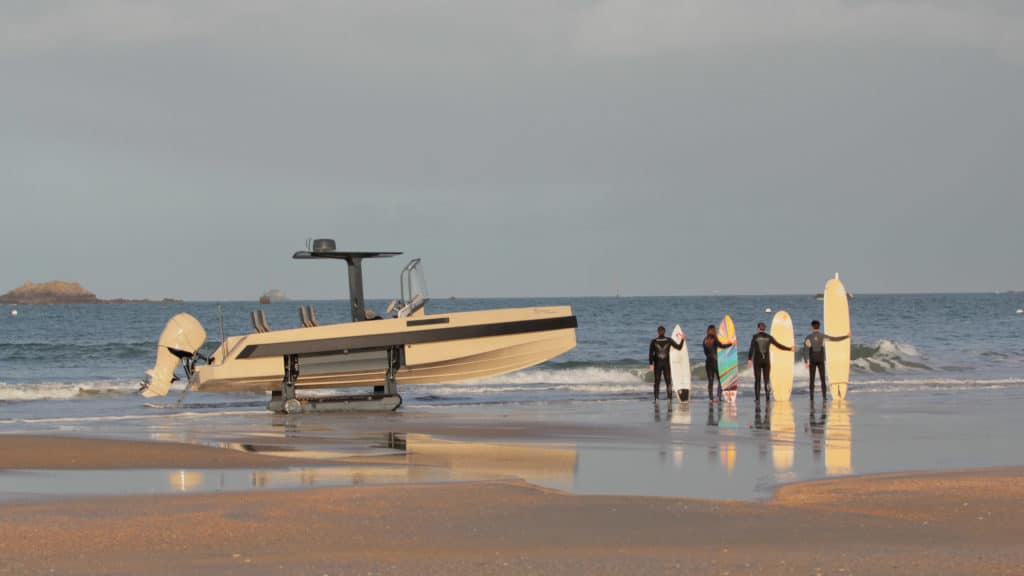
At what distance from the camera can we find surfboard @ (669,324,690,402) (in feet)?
78.0

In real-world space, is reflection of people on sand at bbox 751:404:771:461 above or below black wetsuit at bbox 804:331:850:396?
below

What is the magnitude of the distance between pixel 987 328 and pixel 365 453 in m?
68.2

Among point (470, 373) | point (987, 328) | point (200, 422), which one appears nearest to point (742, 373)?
point (470, 373)

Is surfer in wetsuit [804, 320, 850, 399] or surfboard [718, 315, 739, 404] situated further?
surfboard [718, 315, 739, 404]

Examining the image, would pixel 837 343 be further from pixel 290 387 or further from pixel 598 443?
pixel 290 387

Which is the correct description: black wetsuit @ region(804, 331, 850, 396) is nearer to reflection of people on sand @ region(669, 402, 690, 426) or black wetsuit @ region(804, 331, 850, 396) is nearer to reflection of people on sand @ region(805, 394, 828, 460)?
reflection of people on sand @ region(805, 394, 828, 460)

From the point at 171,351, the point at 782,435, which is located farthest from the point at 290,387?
the point at 782,435

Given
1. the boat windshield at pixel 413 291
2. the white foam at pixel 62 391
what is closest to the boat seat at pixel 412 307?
the boat windshield at pixel 413 291

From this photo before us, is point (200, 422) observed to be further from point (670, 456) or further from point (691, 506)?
point (691, 506)

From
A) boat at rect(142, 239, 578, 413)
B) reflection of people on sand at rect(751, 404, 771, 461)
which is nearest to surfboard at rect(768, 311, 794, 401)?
reflection of people on sand at rect(751, 404, 771, 461)

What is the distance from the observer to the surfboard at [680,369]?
2377 centimetres

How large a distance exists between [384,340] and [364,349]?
0.37 metres

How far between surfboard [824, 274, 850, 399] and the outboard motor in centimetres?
1189

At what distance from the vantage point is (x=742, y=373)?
3459 centimetres
